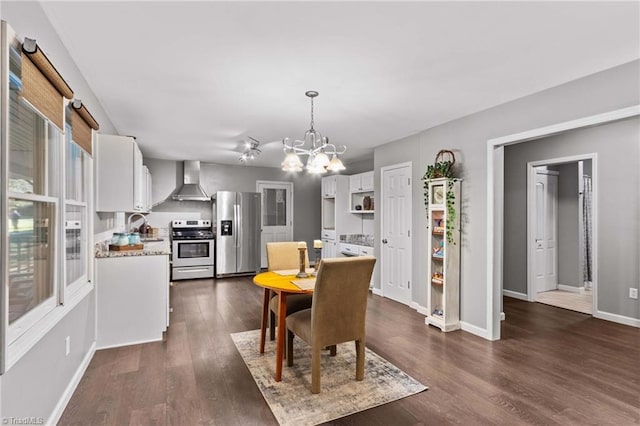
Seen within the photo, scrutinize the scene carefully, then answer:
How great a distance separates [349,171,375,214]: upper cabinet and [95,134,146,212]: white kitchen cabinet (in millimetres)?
3883

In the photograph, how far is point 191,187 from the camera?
6.95 m

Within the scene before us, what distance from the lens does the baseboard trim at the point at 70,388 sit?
2.07m

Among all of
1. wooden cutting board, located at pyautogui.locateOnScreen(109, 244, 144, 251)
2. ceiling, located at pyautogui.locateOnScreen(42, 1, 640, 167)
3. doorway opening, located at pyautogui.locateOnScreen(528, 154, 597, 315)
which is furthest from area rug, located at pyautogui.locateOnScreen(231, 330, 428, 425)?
doorway opening, located at pyautogui.locateOnScreen(528, 154, 597, 315)

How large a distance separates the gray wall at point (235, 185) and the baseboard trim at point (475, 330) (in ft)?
15.5

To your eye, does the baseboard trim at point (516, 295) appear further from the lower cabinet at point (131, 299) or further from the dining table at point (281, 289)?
the lower cabinet at point (131, 299)

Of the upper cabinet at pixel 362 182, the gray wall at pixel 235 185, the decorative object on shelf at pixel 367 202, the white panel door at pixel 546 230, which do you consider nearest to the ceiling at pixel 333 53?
the upper cabinet at pixel 362 182

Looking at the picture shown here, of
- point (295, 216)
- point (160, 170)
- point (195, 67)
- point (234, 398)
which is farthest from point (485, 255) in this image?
point (160, 170)

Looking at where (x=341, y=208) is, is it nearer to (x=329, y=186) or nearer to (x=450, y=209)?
(x=329, y=186)

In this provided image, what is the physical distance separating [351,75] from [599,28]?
63.3 inches

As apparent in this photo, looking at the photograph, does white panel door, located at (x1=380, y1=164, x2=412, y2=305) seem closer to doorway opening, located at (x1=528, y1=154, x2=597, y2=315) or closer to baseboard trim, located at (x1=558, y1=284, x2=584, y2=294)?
doorway opening, located at (x1=528, y1=154, x2=597, y2=315)

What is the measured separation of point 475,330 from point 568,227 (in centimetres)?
338

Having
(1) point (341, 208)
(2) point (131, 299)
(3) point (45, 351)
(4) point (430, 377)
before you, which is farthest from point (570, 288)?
(3) point (45, 351)

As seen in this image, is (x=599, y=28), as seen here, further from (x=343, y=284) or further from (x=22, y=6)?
(x=22, y=6)

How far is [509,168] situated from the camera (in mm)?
5457
